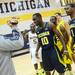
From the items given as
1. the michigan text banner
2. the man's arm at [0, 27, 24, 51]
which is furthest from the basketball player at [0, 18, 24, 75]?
the michigan text banner

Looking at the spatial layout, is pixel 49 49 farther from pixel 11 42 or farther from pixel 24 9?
pixel 24 9

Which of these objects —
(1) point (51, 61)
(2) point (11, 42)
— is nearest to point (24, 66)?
(1) point (51, 61)

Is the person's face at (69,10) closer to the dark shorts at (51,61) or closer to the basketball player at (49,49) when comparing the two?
A: the basketball player at (49,49)

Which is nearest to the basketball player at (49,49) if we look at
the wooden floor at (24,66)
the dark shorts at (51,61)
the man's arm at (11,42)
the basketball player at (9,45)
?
the dark shorts at (51,61)

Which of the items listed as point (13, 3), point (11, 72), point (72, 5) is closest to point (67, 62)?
point (72, 5)

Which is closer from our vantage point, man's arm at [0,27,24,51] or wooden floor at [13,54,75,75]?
man's arm at [0,27,24,51]

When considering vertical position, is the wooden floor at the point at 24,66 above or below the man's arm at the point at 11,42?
below

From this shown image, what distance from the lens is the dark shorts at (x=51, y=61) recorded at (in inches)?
275

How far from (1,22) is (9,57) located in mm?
8468

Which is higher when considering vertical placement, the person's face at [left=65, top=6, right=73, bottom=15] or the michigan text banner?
the person's face at [left=65, top=6, right=73, bottom=15]

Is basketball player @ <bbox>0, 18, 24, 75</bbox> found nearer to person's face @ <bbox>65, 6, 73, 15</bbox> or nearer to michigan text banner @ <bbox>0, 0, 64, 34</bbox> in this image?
person's face @ <bbox>65, 6, 73, 15</bbox>

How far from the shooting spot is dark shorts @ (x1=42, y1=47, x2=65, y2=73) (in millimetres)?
6973

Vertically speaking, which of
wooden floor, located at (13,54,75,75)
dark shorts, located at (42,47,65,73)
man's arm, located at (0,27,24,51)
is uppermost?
man's arm, located at (0,27,24,51)

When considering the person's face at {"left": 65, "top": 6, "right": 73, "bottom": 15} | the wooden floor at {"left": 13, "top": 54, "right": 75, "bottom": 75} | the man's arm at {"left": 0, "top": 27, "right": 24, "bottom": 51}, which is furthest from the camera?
the wooden floor at {"left": 13, "top": 54, "right": 75, "bottom": 75}
